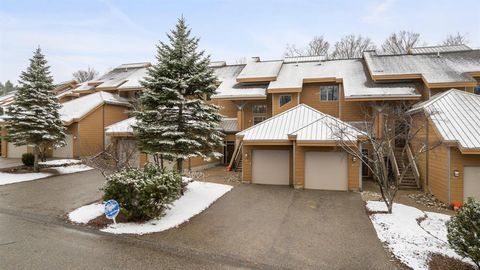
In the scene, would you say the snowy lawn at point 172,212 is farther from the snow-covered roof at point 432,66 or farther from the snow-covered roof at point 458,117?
the snow-covered roof at point 432,66

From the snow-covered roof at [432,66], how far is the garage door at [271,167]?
10314 millimetres

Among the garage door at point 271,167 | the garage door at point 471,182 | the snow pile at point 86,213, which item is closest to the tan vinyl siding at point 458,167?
the garage door at point 471,182

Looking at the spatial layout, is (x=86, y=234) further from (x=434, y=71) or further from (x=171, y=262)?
(x=434, y=71)

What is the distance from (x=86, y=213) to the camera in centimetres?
946

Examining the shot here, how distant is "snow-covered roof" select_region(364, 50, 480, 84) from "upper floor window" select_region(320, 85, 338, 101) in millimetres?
2935

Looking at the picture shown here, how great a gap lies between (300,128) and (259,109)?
8004mm

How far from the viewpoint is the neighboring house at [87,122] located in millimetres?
22078

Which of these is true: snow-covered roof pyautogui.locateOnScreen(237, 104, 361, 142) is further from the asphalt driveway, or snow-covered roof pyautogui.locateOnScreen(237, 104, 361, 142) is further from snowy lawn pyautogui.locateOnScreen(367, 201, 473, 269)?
snowy lawn pyautogui.locateOnScreen(367, 201, 473, 269)

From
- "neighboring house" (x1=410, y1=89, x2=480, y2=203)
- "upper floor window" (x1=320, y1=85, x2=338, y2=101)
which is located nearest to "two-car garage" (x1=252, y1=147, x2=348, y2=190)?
"neighboring house" (x1=410, y1=89, x2=480, y2=203)

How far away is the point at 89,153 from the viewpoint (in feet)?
74.1

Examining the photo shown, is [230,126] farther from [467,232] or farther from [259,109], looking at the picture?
[467,232]

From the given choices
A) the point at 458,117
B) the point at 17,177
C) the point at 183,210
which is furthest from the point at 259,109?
the point at 17,177

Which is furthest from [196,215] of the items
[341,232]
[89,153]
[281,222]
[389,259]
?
[89,153]

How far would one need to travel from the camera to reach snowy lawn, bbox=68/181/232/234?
8237mm
